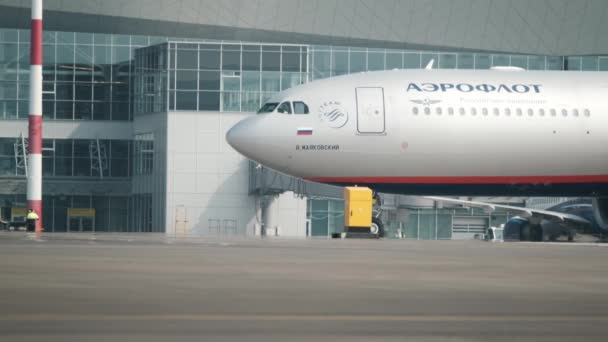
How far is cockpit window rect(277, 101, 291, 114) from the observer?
33.1 metres

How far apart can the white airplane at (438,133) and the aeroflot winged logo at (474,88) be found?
3 cm

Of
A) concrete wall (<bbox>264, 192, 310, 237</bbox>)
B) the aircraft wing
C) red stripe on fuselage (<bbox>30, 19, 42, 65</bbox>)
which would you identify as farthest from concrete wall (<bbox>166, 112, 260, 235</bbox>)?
the aircraft wing

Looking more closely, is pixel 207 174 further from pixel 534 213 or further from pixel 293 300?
pixel 293 300

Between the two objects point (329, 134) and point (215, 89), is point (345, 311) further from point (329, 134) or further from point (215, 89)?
point (215, 89)

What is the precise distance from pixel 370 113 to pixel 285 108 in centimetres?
233

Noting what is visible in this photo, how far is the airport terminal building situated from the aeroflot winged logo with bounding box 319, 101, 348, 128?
125 ft

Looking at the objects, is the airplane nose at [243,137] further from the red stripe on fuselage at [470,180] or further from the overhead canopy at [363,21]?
the overhead canopy at [363,21]

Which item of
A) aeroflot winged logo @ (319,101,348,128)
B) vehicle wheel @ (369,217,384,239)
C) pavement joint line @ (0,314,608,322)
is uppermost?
aeroflot winged logo @ (319,101,348,128)

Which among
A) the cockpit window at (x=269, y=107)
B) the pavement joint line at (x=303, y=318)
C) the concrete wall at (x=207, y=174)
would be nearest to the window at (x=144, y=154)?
the concrete wall at (x=207, y=174)

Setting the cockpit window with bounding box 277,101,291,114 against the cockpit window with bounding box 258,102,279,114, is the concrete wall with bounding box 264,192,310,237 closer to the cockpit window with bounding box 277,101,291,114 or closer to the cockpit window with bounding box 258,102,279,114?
the cockpit window with bounding box 258,102,279,114

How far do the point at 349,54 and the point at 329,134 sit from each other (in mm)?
46331

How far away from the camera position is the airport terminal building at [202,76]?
7131cm

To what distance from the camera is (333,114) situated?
32.8m

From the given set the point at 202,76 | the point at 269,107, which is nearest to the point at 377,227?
the point at 269,107
